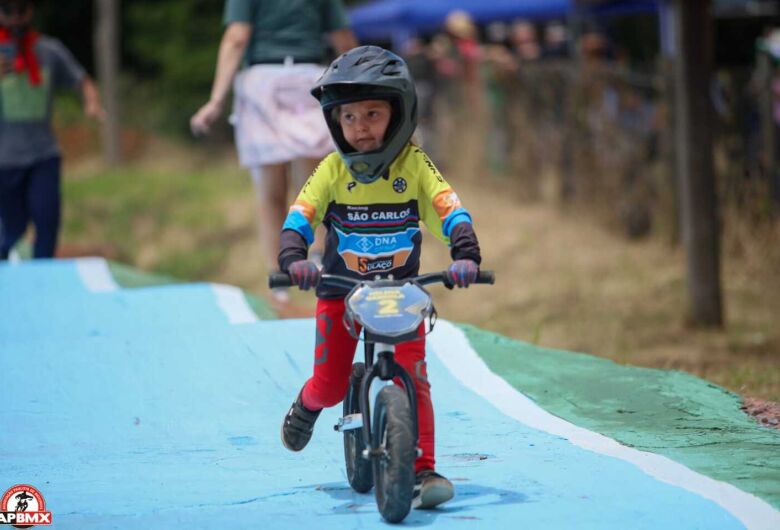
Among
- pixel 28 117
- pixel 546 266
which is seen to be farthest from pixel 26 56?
pixel 546 266

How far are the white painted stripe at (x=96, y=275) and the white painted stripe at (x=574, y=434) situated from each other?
2.64 meters

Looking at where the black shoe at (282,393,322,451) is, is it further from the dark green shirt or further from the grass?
the dark green shirt

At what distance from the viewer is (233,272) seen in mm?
15305

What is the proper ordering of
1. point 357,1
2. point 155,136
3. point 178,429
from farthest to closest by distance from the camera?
point 357,1, point 155,136, point 178,429

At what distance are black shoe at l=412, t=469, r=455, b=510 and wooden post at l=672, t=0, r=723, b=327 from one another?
6540 mm

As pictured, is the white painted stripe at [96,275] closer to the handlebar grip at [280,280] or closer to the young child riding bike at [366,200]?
the young child riding bike at [366,200]

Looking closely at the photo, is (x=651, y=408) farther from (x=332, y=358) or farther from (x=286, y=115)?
(x=286, y=115)

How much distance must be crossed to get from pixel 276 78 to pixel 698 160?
3765 mm

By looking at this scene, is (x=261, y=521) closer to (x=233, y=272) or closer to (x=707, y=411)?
(x=707, y=411)

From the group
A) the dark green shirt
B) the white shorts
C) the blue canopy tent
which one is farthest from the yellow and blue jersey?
the blue canopy tent

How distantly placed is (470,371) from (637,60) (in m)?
18.8

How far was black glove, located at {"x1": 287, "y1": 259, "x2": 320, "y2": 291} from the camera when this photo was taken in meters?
4.68

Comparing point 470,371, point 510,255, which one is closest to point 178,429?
point 470,371

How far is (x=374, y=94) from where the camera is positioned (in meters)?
5.00
